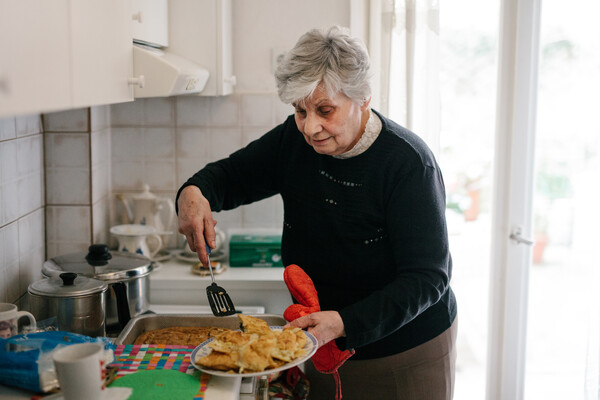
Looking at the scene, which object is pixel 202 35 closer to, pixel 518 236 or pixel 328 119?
pixel 328 119

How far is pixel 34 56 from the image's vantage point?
976 mm

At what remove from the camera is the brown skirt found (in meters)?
1.76

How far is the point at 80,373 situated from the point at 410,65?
5.82 ft

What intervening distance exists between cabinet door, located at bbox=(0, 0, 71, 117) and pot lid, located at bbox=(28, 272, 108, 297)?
1.97 feet

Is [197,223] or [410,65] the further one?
[410,65]

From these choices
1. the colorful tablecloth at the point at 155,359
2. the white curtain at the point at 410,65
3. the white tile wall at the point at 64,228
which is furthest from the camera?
the white curtain at the point at 410,65

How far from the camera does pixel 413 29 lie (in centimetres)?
250

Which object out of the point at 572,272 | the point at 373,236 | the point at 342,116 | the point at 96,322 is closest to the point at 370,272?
the point at 373,236

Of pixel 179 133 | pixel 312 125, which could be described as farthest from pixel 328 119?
pixel 179 133

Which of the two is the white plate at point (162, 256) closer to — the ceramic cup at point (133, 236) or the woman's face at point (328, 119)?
the ceramic cup at point (133, 236)

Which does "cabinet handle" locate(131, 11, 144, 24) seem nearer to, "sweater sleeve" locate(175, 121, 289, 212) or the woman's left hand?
"sweater sleeve" locate(175, 121, 289, 212)

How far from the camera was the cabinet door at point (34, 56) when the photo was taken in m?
0.88

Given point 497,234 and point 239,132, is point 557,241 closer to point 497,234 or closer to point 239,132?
point 497,234

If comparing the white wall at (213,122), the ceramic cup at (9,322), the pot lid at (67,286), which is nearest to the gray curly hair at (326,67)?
the pot lid at (67,286)
